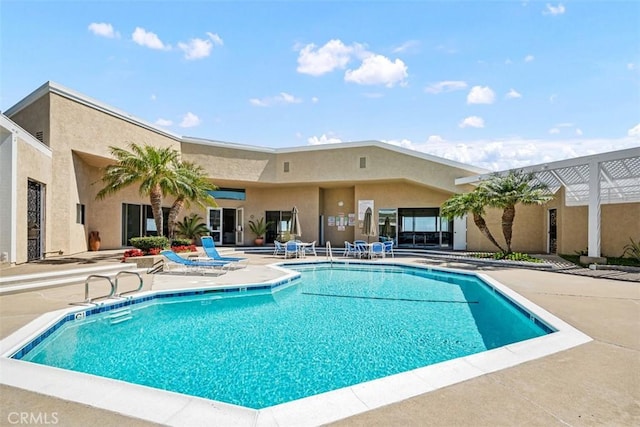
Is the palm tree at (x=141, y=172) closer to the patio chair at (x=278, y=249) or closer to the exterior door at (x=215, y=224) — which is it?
the patio chair at (x=278, y=249)

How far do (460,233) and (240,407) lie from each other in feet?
58.9

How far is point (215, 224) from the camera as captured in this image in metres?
22.6

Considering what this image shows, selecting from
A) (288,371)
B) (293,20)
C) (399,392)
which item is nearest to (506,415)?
(399,392)

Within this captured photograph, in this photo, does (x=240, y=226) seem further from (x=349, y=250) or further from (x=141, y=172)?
(x=141, y=172)

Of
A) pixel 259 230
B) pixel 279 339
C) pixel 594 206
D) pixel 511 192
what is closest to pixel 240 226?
pixel 259 230

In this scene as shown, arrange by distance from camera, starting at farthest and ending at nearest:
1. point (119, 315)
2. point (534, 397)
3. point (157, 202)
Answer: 1. point (157, 202)
2. point (119, 315)
3. point (534, 397)

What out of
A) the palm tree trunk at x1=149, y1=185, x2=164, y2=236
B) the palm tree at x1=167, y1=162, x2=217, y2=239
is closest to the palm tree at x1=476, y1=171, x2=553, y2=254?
the palm tree at x1=167, y1=162, x2=217, y2=239

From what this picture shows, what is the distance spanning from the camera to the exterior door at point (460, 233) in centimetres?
1911

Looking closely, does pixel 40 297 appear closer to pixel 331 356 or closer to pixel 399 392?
pixel 331 356

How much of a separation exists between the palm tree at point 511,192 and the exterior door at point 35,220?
16.2 m

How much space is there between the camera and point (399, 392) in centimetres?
342

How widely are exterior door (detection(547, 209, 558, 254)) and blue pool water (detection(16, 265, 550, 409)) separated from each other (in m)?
10.1

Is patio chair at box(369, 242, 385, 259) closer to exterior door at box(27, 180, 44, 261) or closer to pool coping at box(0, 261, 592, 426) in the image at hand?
pool coping at box(0, 261, 592, 426)

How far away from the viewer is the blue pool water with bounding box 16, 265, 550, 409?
4570mm
